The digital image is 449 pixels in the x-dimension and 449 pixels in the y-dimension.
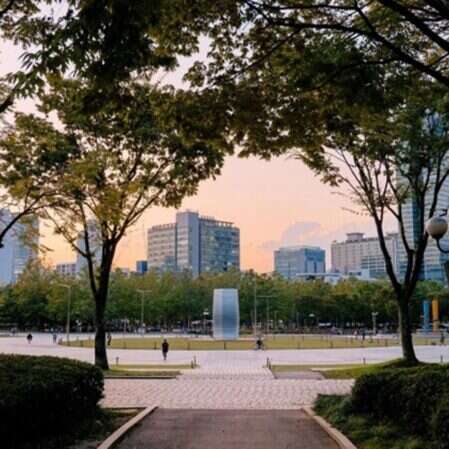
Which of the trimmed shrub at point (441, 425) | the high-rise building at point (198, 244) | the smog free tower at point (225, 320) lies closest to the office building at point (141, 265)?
the high-rise building at point (198, 244)

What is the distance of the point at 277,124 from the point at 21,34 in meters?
4.88

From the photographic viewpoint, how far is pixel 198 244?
180000 millimetres

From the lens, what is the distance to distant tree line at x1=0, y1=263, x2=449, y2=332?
101625 millimetres

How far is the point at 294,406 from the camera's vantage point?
51.7ft

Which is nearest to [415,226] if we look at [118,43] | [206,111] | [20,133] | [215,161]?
[215,161]

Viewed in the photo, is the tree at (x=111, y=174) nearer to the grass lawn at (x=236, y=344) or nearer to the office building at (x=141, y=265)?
the grass lawn at (x=236, y=344)

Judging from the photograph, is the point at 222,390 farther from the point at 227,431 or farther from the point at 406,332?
the point at 227,431

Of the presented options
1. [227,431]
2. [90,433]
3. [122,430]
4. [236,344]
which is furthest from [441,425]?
[236,344]

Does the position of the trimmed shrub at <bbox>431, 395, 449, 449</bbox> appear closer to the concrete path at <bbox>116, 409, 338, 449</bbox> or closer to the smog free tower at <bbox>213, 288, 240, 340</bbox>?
the concrete path at <bbox>116, 409, 338, 449</bbox>

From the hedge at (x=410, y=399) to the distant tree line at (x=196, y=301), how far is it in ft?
289

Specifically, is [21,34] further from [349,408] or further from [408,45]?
[349,408]

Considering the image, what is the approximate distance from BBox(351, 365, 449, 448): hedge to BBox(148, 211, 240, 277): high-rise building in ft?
545

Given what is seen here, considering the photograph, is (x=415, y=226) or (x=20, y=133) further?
(x=415, y=226)

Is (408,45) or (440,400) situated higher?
(408,45)
